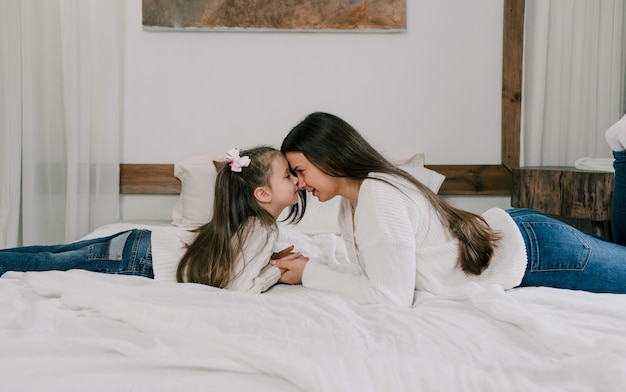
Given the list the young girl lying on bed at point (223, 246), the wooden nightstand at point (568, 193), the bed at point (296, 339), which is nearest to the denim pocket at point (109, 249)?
the young girl lying on bed at point (223, 246)

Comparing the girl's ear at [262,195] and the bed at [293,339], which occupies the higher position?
the girl's ear at [262,195]

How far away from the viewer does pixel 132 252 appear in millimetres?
1770

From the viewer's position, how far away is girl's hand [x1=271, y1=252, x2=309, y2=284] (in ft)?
5.50

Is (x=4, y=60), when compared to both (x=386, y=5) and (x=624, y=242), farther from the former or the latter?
(x=624, y=242)

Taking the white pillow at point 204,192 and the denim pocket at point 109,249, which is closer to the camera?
the denim pocket at point 109,249

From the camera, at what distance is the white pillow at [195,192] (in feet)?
9.30

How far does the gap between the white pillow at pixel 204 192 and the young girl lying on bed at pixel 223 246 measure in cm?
88

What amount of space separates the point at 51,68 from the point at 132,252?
159 centimetres

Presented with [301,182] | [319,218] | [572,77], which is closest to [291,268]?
[301,182]

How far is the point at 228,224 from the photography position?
1683 millimetres

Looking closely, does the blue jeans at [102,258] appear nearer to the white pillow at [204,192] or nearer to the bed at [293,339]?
the bed at [293,339]

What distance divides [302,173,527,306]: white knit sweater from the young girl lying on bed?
15 cm

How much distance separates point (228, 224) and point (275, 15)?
168 cm

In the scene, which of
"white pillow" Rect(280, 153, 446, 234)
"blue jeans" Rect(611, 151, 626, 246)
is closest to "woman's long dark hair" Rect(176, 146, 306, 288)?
"white pillow" Rect(280, 153, 446, 234)
